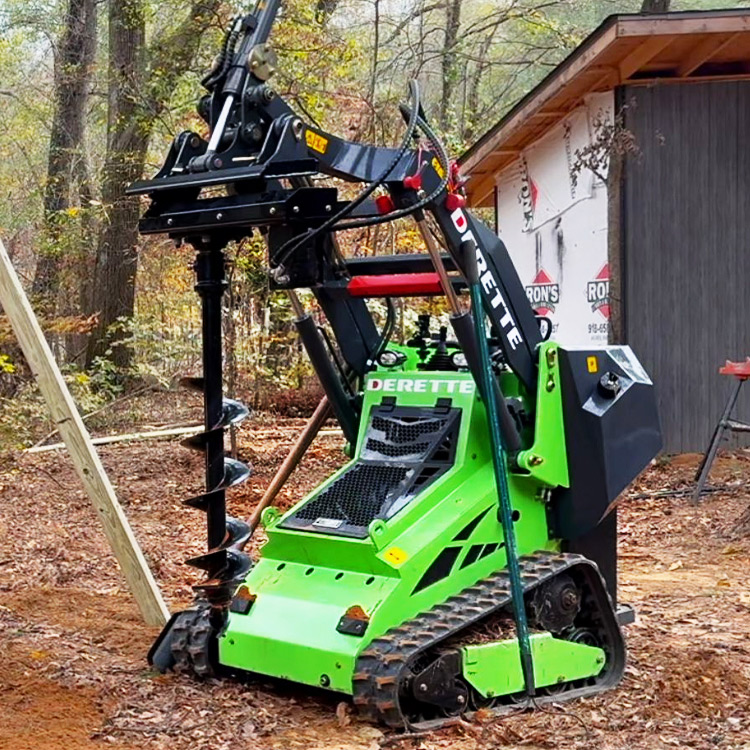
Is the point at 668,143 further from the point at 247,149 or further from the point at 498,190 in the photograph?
the point at 247,149

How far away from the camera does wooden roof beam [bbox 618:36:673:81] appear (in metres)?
11.3

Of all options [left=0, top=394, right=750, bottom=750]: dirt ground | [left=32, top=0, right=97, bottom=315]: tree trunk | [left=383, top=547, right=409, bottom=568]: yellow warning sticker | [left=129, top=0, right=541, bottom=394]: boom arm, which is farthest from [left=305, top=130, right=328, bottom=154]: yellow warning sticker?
[left=32, top=0, right=97, bottom=315]: tree trunk

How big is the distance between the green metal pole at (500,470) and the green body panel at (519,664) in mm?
47

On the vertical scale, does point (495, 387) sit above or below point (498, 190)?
below

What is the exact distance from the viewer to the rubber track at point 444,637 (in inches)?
177

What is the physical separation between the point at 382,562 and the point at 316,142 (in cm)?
169

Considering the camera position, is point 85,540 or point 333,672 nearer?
point 333,672

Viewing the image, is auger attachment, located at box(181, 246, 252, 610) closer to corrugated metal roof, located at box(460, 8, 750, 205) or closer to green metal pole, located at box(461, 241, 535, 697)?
green metal pole, located at box(461, 241, 535, 697)

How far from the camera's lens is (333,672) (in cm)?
468

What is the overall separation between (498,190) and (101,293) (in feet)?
19.8

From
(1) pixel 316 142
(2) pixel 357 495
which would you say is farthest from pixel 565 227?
(1) pixel 316 142

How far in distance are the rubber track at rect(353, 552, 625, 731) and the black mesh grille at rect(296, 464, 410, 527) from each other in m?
0.53

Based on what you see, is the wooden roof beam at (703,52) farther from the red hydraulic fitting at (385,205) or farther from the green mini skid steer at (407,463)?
the red hydraulic fitting at (385,205)

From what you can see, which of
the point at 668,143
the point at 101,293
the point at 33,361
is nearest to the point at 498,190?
the point at 668,143
